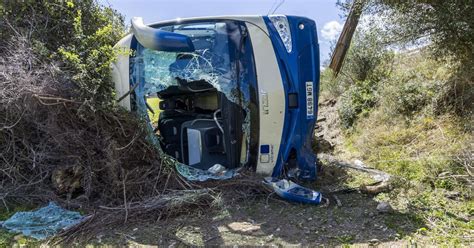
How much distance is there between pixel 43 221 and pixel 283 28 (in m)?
2.85

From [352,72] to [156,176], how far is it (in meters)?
5.95

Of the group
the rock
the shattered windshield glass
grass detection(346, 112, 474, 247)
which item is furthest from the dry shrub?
grass detection(346, 112, 474, 247)

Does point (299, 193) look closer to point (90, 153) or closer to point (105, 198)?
point (105, 198)

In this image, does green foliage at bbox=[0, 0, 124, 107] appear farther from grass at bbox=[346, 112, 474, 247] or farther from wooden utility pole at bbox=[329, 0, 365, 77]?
wooden utility pole at bbox=[329, 0, 365, 77]

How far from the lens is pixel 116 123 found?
388 cm

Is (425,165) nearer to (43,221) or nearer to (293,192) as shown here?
(293,192)

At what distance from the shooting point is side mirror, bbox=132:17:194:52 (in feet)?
12.4

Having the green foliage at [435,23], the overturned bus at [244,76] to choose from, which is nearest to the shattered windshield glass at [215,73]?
the overturned bus at [244,76]

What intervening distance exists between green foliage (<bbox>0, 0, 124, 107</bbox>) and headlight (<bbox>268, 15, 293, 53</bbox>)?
168cm

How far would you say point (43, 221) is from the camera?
3281 millimetres

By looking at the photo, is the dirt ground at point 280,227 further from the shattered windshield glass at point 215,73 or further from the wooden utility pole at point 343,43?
the wooden utility pole at point 343,43

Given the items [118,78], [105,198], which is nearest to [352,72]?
[118,78]

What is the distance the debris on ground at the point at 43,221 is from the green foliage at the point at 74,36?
1042mm

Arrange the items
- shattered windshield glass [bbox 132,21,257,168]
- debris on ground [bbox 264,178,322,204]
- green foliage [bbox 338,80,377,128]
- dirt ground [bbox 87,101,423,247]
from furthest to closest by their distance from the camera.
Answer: green foliage [bbox 338,80,377,128] < shattered windshield glass [bbox 132,21,257,168] < debris on ground [bbox 264,178,322,204] < dirt ground [bbox 87,101,423,247]
